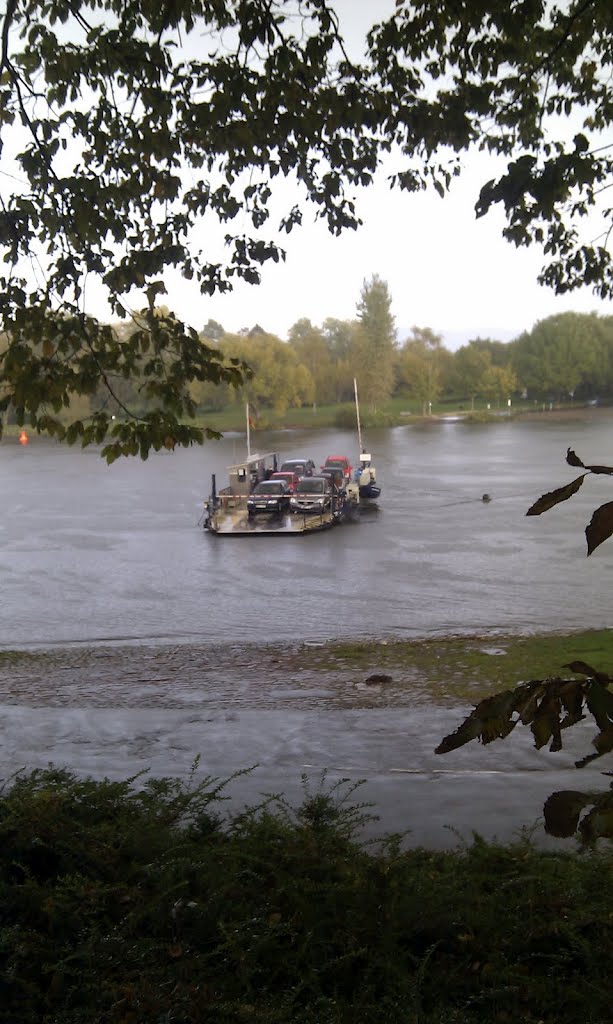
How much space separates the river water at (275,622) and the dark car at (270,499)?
2.05 meters

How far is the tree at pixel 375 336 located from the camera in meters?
51.6

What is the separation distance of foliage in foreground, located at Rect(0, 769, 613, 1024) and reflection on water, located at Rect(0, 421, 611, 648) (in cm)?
1152

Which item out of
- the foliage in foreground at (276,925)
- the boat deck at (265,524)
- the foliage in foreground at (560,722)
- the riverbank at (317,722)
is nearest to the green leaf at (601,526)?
the foliage in foreground at (560,722)

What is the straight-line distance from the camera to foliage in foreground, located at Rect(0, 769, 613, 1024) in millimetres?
2934

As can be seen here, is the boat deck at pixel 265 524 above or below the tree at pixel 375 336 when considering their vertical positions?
below

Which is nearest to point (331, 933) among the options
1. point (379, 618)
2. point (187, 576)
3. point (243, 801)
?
point (243, 801)

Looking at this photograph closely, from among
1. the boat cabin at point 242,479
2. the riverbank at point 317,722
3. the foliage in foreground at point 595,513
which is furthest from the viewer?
the boat cabin at point 242,479

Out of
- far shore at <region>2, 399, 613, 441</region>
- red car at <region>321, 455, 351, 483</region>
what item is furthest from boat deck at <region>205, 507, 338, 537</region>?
far shore at <region>2, 399, 613, 441</region>

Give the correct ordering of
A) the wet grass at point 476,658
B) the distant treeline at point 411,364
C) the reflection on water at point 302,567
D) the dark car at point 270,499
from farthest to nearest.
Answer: the distant treeline at point 411,364, the dark car at point 270,499, the reflection on water at point 302,567, the wet grass at point 476,658

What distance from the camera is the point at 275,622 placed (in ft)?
57.3

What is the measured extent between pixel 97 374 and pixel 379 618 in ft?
43.1

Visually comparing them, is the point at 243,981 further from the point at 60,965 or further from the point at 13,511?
the point at 13,511

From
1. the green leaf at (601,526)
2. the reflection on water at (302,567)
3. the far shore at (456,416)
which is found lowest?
the reflection on water at (302,567)

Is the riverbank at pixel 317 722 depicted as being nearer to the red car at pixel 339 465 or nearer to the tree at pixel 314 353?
the red car at pixel 339 465
